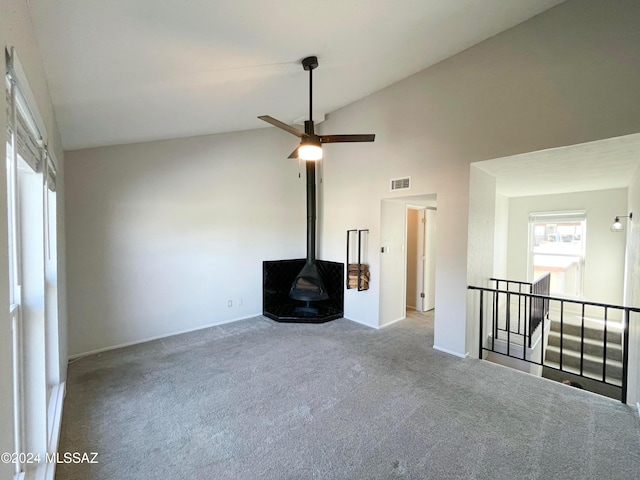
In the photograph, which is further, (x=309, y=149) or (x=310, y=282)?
(x=310, y=282)

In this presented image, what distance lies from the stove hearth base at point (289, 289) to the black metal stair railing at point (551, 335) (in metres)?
2.30

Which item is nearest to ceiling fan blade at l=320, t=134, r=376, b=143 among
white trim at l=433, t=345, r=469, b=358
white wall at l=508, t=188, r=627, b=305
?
white trim at l=433, t=345, r=469, b=358

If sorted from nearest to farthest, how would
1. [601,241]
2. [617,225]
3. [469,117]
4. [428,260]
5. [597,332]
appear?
1. [469,117]
2. [617,225]
3. [597,332]
4. [601,241]
5. [428,260]

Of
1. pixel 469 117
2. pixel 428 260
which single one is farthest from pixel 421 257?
pixel 469 117

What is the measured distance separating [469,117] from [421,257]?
3055mm

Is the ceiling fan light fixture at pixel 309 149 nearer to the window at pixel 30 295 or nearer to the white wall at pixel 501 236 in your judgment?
the window at pixel 30 295

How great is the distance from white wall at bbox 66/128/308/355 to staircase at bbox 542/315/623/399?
197 inches

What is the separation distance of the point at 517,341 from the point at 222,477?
4.45 meters

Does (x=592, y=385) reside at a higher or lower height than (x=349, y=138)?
lower

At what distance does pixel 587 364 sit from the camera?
4648 mm

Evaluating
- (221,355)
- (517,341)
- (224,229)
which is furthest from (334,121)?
(517,341)

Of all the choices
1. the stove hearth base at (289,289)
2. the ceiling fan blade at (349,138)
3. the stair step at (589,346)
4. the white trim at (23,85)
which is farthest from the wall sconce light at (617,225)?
the white trim at (23,85)

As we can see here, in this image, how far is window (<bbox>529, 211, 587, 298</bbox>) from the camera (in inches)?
217

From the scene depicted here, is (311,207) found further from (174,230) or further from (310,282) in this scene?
(174,230)
